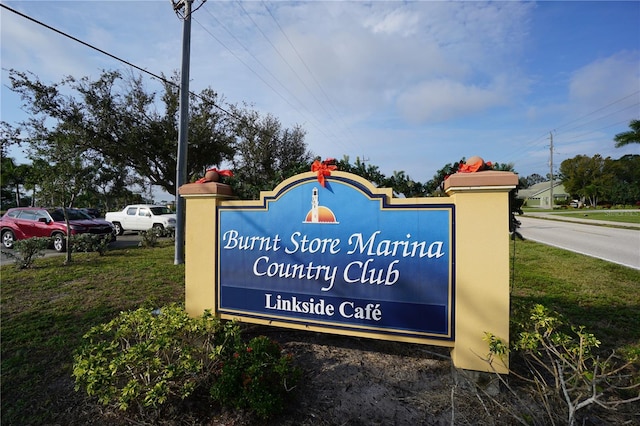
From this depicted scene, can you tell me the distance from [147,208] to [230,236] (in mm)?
14321

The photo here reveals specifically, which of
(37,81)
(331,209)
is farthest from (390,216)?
(37,81)

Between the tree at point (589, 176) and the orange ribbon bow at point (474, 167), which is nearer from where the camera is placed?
the orange ribbon bow at point (474, 167)

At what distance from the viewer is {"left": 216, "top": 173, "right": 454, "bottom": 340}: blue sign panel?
110 inches

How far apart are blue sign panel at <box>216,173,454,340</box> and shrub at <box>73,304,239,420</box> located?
1.98 ft

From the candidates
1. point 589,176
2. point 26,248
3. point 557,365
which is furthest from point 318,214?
point 589,176

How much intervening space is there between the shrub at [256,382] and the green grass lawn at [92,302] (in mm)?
1198

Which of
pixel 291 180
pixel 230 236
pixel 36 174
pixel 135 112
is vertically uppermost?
pixel 135 112

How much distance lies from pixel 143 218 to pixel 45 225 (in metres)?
4.94

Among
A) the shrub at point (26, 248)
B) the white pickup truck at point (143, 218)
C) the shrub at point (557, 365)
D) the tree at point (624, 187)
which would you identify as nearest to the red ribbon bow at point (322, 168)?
the shrub at point (557, 365)

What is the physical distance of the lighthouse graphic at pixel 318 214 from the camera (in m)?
3.11

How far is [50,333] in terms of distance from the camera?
403cm

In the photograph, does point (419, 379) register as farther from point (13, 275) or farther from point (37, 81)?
point (37, 81)

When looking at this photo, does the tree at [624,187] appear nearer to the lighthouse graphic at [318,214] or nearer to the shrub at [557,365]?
the shrub at [557,365]

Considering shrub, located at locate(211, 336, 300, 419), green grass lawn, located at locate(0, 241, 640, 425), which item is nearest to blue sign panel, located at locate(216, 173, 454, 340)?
shrub, located at locate(211, 336, 300, 419)
